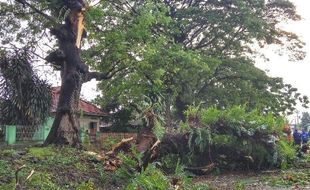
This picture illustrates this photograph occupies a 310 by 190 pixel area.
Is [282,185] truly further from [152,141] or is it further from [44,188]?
[44,188]

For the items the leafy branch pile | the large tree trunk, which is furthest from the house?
the leafy branch pile

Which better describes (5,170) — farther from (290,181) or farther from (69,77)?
(69,77)

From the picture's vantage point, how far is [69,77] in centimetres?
1382

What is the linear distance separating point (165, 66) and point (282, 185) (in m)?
11.6

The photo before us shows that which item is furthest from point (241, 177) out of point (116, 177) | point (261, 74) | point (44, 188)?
point (261, 74)

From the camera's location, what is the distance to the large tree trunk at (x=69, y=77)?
13.0 metres

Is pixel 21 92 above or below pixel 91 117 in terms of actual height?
above

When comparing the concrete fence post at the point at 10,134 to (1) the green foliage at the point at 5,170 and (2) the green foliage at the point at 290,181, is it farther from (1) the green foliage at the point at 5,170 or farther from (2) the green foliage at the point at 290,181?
(2) the green foliage at the point at 290,181

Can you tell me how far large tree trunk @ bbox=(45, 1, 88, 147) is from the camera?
13.0 metres

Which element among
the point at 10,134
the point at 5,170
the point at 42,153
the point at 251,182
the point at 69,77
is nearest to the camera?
the point at 5,170

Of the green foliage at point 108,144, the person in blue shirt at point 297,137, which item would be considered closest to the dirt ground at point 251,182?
the green foliage at point 108,144

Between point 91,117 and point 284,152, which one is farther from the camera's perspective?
point 91,117

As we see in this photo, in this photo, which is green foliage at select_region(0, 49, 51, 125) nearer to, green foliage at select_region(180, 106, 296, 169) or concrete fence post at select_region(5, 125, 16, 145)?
concrete fence post at select_region(5, 125, 16, 145)

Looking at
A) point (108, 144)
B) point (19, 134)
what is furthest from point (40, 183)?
point (19, 134)
